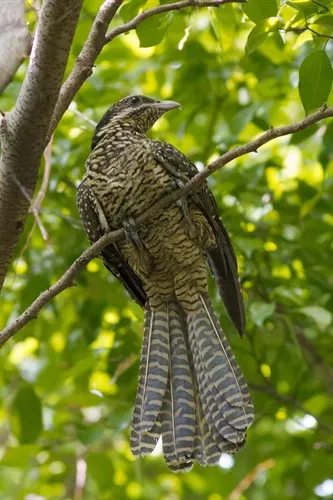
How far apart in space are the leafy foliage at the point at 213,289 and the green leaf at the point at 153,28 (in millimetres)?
368

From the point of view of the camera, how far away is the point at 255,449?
5.22 metres

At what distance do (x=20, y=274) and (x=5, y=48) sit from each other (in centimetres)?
193

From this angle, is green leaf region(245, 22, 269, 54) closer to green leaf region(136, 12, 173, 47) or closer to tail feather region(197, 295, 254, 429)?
green leaf region(136, 12, 173, 47)

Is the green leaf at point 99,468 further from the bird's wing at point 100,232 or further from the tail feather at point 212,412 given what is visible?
the tail feather at point 212,412

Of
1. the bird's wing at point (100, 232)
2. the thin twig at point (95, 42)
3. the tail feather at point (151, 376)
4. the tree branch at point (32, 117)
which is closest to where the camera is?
the tree branch at point (32, 117)

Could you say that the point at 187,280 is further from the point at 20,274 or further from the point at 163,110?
the point at 20,274

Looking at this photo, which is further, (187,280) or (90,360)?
(90,360)

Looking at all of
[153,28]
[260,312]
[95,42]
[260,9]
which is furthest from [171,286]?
[260,9]

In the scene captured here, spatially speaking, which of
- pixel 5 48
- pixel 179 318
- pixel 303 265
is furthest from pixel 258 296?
pixel 5 48

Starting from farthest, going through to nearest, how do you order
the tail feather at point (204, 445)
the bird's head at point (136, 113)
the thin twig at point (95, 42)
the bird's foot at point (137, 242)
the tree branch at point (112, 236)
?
the bird's head at point (136, 113)
the bird's foot at point (137, 242)
the tail feather at point (204, 445)
the thin twig at point (95, 42)
the tree branch at point (112, 236)

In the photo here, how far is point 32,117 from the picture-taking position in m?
2.46

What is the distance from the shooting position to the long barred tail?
315cm

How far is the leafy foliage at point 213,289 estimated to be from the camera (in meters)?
4.05

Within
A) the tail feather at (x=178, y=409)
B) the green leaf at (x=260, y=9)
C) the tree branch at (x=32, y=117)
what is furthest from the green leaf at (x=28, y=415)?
the green leaf at (x=260, y=9)
